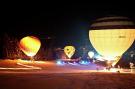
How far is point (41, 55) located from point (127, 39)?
3036cm

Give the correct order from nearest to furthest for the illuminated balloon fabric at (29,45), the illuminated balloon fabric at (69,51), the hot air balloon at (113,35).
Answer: the hot air balloon at (113,35), the illuminated balloon fabric at (29,45), the illuminated balloon fabric at (69,51)

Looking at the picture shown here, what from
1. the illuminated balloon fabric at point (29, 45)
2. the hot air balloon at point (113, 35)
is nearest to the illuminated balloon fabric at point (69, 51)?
the illuminated balloon fabric at point (29, 45)

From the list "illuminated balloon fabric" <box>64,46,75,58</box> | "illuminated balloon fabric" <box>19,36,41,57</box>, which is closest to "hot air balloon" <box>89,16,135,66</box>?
"illuminated balloon fabric" <box>19,36,41,57</box>

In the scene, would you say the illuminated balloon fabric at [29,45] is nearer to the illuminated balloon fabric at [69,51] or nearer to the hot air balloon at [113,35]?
the illuminated balloon fabric at [69,51]

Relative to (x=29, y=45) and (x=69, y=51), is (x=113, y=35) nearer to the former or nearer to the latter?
(x=29, y=45)

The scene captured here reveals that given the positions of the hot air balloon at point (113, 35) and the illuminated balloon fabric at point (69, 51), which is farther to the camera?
the illuminated balloon fabric at point (69, 51)

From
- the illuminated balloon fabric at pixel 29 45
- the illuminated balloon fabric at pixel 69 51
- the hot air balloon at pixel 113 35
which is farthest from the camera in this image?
the illuminated balloon fabric at pixel 69 51

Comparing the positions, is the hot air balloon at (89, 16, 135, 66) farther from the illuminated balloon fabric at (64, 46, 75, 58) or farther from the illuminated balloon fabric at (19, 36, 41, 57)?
the illuminated balloon fabric at (64, 46, 75, 58)

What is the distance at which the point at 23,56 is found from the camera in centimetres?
5994

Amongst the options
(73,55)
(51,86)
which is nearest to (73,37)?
(73,55)

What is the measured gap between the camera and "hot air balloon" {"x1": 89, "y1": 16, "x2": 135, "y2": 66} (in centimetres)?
3359

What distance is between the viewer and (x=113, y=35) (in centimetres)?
3388

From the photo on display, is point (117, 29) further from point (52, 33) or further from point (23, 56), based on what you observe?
point (52, 33)

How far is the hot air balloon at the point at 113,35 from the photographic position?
33.6m
